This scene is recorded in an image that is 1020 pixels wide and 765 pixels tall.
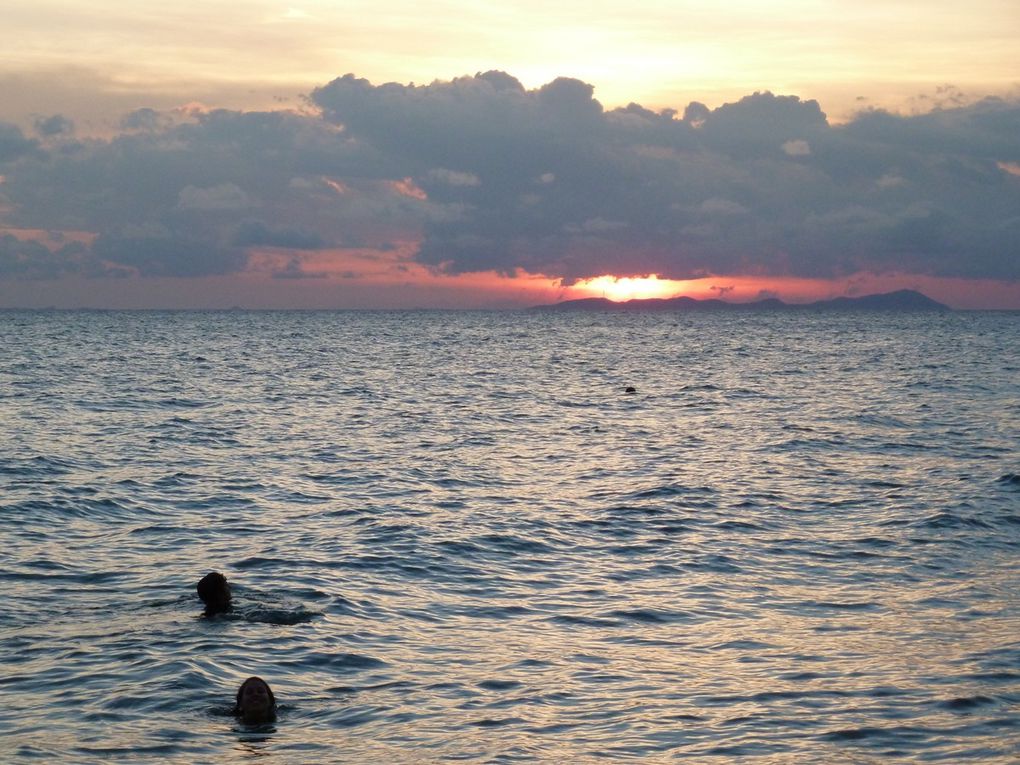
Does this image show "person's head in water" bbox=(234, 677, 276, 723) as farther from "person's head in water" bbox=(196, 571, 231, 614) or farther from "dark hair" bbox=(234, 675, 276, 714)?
"person's head in water" bbox=(196, 571, 231, 614)

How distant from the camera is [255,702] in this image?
13.5 meters

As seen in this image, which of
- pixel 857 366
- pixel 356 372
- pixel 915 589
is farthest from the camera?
pixel 857 366

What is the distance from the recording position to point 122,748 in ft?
41.9

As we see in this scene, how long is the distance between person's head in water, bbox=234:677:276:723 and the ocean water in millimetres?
208

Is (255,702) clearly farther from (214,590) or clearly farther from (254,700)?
(214,590)

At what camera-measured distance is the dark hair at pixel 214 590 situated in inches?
714

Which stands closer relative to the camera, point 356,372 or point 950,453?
point 950,453

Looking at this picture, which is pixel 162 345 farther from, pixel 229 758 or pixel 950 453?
pixel 229 758

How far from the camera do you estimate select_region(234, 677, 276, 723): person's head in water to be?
531 inches

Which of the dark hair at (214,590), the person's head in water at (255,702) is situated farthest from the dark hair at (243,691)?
the dark hair at (214,590)

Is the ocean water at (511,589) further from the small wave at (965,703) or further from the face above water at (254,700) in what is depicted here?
the face above water at (254,700)

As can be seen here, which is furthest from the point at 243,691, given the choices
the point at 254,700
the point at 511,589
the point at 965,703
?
the point at 965,703

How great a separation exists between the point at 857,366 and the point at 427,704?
294ft

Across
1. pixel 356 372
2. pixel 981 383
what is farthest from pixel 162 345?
pixel 981 383
